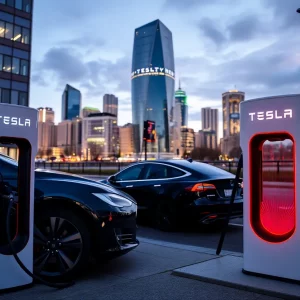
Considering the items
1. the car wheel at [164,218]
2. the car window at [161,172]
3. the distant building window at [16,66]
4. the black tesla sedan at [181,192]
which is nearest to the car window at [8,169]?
the black tesla sedan at [181,192]

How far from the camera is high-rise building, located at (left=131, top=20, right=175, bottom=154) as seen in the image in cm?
15825

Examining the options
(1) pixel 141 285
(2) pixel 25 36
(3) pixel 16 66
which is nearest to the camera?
(1) pixel 141 285

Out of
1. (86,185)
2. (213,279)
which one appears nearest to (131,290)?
(213,279)

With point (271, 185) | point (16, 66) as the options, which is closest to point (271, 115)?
point (271, 185)

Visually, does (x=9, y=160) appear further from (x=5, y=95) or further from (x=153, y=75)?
(x=153, y=75)

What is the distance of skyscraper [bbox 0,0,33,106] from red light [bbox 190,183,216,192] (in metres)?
53.2

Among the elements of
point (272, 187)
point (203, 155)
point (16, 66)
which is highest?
point (16, 66)

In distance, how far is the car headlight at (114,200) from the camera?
5289 millimetres

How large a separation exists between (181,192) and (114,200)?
316 cm

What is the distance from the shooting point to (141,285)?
4.69m

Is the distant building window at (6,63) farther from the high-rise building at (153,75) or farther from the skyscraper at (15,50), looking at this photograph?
the high-rise building at (153,75)

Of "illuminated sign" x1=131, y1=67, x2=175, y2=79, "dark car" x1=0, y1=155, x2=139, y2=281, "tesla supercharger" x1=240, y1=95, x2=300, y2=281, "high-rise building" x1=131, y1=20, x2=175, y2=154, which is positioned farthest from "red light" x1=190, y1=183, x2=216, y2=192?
"illuminated sign" x1=131, y1=67, x2=175, y2=79

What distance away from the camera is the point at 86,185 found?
5316mm

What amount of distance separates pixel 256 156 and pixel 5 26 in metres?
60.7
